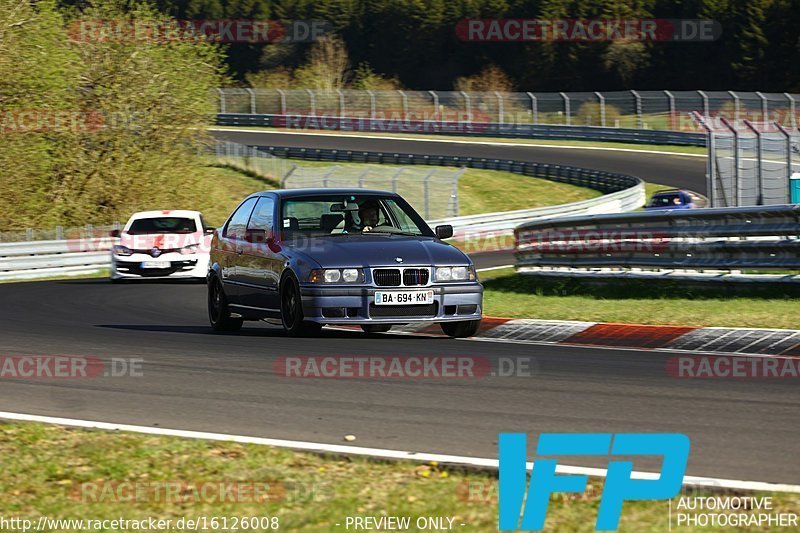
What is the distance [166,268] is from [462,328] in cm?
1288

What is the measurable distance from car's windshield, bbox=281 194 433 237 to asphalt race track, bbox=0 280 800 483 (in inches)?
45.3

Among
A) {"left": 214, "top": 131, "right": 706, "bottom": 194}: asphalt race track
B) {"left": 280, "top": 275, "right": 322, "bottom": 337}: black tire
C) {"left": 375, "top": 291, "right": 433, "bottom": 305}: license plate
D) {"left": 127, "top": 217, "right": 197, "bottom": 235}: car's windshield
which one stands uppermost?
{"left": 375, "top": 291, "right": 433, "bottom": 305}: license plate

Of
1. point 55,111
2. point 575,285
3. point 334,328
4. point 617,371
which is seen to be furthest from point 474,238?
point 617,371

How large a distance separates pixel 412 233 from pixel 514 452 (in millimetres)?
7335

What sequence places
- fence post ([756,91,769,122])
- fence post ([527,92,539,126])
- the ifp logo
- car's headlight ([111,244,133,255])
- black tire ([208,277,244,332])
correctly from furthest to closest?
fence post ([527,92,539,126]) → fence post ([756,91,769,122]) → car's headlight ([111,244,133,255]) → black tire ([208,277,244,332]) → the ifp logo

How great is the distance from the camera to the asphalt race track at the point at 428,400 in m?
6.88

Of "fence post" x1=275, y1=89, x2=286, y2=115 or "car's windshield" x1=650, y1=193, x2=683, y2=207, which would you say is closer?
"car's windshield" x1=650, y1=193, x2=683, y2=207

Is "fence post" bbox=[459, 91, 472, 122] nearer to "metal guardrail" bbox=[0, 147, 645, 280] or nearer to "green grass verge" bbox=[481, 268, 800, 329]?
"metal guardrail" bbox=[0, 147, 645, 280]

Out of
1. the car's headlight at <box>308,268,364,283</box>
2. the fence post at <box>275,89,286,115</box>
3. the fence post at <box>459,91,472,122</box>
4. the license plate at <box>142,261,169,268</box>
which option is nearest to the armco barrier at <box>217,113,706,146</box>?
the fence post at <box>275,89,286,115</box>

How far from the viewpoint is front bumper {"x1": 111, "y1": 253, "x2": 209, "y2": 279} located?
80.5ft

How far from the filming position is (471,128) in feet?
226

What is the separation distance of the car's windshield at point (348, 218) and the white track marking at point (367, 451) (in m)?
5.40

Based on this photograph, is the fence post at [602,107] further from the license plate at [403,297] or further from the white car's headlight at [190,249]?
the license plate at [403,297]

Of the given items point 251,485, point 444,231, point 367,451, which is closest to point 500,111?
point 444,231
